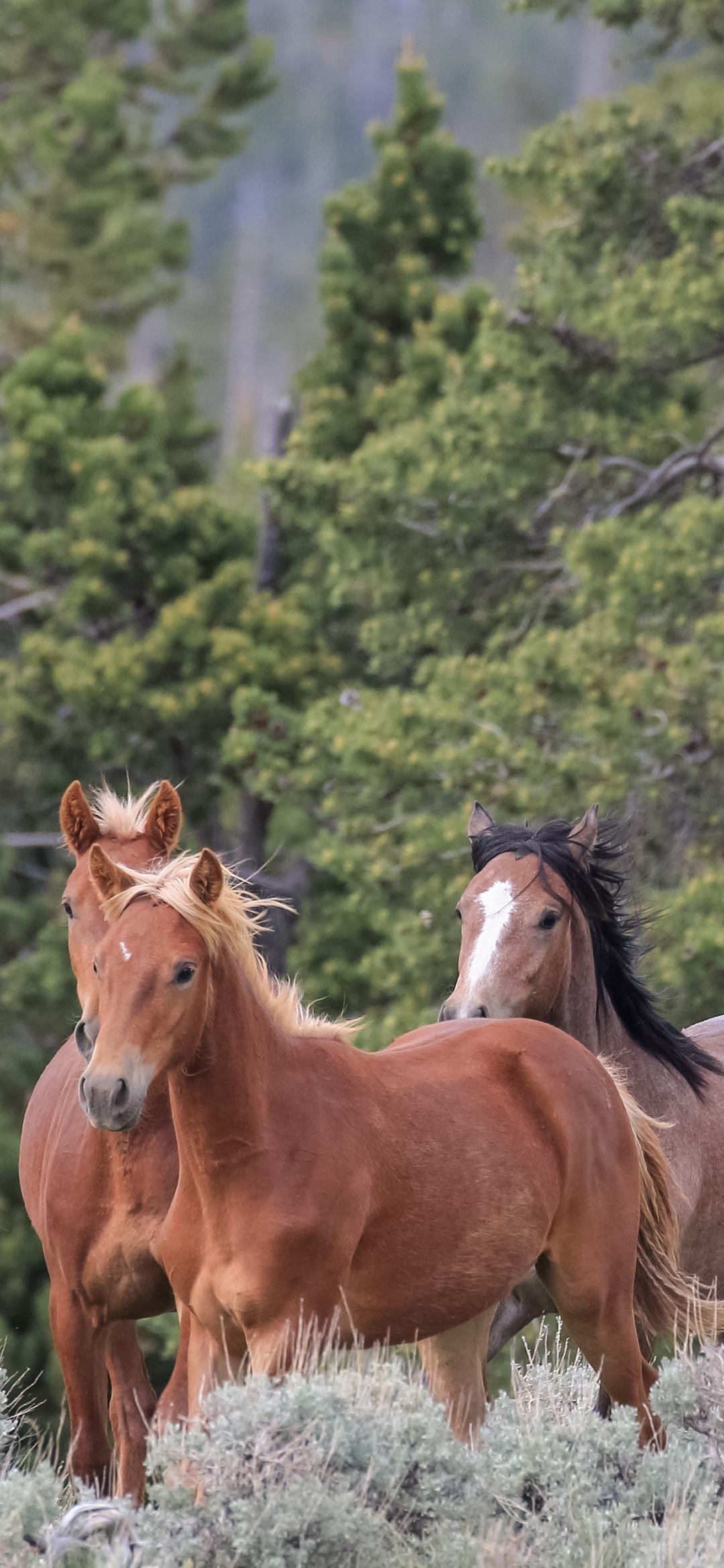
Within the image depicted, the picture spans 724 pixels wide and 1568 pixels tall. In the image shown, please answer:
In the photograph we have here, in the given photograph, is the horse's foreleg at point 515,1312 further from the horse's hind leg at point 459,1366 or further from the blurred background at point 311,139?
the blurred background at point 311,139

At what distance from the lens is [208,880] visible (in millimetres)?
3416

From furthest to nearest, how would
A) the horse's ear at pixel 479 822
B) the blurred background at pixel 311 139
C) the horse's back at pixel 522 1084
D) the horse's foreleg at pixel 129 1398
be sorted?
1. the blurred background at pixel 311 139
2. the horse's ear at pixel 479 822
3. the horse's foreleg at pixel 129 1398
4. the horse's back at pixel 522 1084

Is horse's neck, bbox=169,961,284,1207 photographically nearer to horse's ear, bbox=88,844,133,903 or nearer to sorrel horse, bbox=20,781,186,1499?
horse's ear, bbox=88,844,133,903

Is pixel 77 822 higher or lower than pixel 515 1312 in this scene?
higher

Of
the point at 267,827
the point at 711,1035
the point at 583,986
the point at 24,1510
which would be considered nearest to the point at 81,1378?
the point at 24,1510

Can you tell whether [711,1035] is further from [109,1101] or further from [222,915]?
[109,1101]

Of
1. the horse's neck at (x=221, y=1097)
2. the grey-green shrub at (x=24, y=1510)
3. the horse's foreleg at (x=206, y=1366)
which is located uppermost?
the horse's neck at (x=221, y=1097)

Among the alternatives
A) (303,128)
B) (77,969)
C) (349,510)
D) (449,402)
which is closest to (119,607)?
(349,510)

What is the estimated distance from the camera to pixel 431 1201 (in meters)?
3.68

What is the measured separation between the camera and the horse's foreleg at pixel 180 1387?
363cm

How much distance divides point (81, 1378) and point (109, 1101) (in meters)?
1.32

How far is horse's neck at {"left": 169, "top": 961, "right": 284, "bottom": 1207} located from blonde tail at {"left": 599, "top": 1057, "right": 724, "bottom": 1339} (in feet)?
3.90

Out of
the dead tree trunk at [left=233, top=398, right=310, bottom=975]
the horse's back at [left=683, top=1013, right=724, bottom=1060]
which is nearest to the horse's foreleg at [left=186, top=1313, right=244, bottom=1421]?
the horse's back at [left=683, top=1013, right=724, bottom=1060]

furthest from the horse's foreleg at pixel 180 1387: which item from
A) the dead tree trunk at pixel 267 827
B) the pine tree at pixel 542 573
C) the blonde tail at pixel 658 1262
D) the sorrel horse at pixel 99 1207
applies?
the dead tree trunk at pixel 267 827
